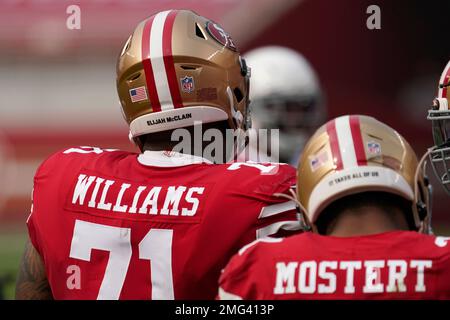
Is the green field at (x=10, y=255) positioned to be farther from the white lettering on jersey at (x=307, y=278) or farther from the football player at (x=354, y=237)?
the white lettering on jersey at (x=307, y=278)

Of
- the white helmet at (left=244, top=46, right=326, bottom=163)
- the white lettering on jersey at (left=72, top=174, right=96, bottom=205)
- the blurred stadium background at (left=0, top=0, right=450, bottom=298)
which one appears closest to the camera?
the white lettering on jersey at (left=72, top=174, right=96, bottom=205)

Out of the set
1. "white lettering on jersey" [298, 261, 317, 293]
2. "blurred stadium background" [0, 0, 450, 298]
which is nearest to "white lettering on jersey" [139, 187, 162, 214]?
"white lettering on jersey" [298, 261, 317, 293]

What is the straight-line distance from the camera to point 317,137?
8.16ft

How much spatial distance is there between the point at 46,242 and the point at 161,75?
0.57 metres

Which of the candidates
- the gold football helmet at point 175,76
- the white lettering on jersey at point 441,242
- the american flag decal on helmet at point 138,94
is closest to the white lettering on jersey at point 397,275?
the white lettering on jersey at point 441,242

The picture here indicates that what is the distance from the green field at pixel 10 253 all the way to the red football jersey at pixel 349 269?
4398 mm

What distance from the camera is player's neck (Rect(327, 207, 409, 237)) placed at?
7.58ft

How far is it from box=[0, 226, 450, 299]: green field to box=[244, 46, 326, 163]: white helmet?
238 centimetres

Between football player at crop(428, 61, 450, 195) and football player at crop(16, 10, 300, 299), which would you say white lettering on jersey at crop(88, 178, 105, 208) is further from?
football player at crop(428, 61, 450, 195)

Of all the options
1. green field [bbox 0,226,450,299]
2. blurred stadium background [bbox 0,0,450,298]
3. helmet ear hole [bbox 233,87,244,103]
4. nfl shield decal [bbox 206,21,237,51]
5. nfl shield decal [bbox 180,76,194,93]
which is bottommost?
green field [bbox 0,226,450,299]

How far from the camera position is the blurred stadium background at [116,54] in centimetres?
887
